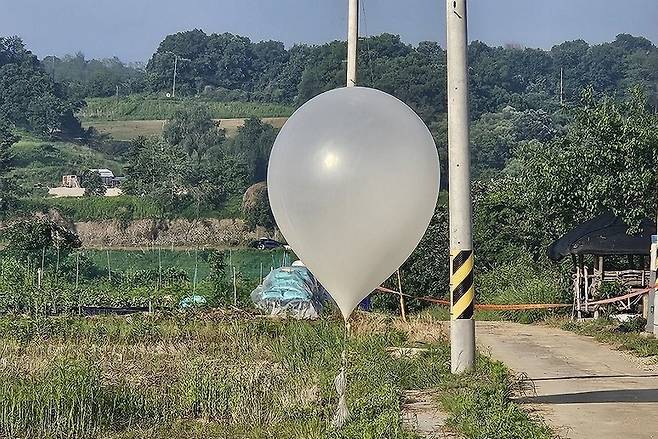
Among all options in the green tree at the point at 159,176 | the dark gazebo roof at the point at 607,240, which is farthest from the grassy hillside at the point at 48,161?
the dark gazebo roof at the point at 607,240

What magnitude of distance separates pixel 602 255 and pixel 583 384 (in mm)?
10510

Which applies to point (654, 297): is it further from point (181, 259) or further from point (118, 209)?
point (118, 209)

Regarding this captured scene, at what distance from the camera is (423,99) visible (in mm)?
68500

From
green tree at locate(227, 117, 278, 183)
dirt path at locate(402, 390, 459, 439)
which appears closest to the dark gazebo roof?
dirt path at locate(402, 390, 459, 439)

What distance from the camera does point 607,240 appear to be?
22.5 meters

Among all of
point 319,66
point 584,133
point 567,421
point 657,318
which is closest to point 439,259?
point 584,133

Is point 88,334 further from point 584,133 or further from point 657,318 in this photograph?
point 584,133

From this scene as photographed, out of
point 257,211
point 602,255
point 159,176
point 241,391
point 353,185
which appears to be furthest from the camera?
point 159,176

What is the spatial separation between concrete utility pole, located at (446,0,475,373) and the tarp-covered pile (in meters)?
11.8

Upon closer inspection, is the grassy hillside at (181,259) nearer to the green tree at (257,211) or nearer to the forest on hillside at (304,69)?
the green tree at (257,211)

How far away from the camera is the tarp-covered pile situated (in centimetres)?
2484

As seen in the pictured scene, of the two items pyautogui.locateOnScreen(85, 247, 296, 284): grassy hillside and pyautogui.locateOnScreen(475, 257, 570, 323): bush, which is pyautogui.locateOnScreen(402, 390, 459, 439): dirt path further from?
pyautogui.locateOnScreen(85, 247, 296, 284): grassy hillside

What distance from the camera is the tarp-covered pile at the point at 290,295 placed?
81.5 feet

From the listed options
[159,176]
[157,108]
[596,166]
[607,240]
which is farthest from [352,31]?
[157,108]
